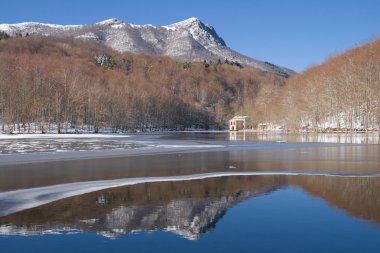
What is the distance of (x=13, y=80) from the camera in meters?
102

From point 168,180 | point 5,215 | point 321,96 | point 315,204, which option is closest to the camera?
point 5,215

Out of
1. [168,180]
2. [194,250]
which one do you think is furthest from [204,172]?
[194,250]

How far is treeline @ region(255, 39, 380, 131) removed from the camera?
329 feet

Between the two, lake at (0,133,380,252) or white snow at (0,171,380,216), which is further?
white snow at (0,171,380,216)

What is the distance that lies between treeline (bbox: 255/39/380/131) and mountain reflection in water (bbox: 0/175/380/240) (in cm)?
8060

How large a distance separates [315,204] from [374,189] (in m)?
3.33

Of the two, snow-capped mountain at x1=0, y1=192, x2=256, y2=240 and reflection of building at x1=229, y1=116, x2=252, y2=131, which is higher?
reflection of building at x1=229, y1=116, x2=252, y2=131

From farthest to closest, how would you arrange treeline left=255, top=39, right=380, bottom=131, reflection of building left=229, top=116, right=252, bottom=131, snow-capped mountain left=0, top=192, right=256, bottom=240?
reflection of building left=229, top=116, right=252, bottom=131 → treeline left=255, top=39, right=380, bottom=131 → snow-capped mountain left=0, top=192, right=256, bottom=240

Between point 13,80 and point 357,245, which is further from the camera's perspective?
point 13,80

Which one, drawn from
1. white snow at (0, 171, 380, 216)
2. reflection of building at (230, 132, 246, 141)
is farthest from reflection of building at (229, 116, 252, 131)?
white snow at (0, 171, 380, 216)

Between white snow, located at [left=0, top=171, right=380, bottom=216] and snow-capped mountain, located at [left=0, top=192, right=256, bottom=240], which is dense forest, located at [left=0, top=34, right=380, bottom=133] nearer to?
white snow, located at [left=0, top=171, right=380, bottom=216]

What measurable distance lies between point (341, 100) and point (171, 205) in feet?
340

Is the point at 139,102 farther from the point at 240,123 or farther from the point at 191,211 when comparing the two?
the point at 191,211

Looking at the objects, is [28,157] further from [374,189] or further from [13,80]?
[13,80]
